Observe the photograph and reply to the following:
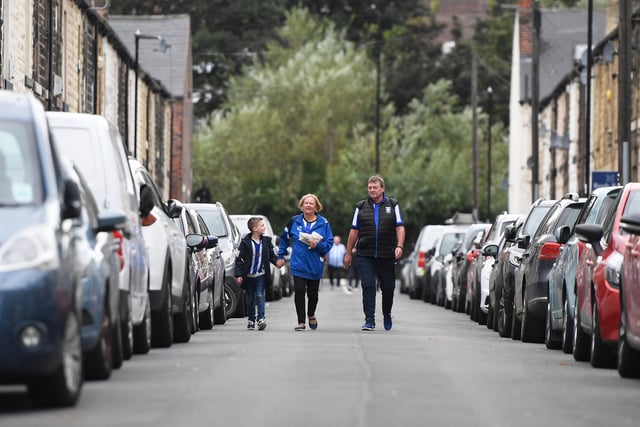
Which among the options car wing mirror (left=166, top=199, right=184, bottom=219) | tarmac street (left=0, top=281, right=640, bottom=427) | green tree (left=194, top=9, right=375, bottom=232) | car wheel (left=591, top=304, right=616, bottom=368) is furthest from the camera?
green tree (left=194, top=9, right=375, bottom=232)

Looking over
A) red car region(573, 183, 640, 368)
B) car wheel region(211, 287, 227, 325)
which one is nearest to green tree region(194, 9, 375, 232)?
car wheel region(211, 287, 227, 325)

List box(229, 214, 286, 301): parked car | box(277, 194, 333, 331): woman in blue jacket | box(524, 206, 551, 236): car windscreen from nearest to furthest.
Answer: box(277, 194, 333, 331): woman in blue jacket, box(524, 206, 551, 236): car windscreen, box(229, 214, 286, 301): parked car

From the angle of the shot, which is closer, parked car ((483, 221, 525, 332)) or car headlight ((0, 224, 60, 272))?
car headlight ((0, 224, 60, 272))

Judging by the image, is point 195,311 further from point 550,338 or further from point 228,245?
point 228,245

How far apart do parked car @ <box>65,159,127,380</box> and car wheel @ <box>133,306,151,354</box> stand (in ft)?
8.15

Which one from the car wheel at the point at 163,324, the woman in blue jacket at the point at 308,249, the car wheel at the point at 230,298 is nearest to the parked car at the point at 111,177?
the car wheel at the point at 163,324

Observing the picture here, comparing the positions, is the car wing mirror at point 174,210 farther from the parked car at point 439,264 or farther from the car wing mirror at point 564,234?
the parked car at point 439,264

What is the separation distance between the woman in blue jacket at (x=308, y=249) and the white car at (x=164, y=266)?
2.66 meters

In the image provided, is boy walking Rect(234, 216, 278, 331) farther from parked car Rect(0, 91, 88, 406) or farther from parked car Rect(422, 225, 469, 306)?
parked car Rect(422, 225, 469, 306)

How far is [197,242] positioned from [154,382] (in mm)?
7210

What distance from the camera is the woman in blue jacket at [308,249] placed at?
21422mm

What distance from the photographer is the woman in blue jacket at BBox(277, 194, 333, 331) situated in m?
21.4

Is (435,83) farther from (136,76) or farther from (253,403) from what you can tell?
(253,403)

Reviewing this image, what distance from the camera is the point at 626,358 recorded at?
14.1m
